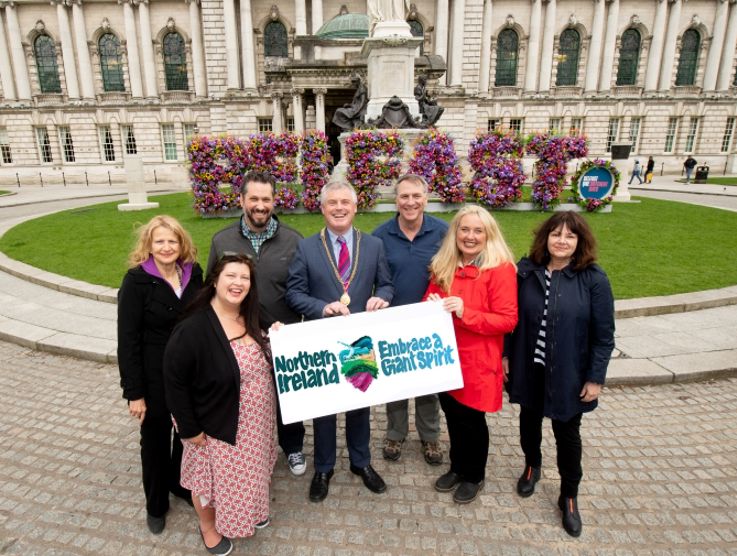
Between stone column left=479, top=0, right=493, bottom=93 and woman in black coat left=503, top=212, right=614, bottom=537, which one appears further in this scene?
stone column left=479, top=0, right=493, bottom=93

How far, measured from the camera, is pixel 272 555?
9.89ft

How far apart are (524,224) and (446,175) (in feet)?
9.75

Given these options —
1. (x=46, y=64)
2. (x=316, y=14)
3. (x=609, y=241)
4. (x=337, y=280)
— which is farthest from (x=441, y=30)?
(x=337, y=280)

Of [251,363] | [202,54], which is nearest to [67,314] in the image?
[251,363]

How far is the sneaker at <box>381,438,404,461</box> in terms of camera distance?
404cm

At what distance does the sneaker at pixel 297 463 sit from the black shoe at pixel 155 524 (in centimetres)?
104

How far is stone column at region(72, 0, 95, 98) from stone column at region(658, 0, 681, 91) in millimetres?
53724

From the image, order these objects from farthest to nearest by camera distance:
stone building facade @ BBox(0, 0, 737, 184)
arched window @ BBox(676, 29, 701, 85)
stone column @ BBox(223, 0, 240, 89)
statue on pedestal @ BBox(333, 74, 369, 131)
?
1. arched window @ BBox(676, 29, 701, 85)
2. stone building facade @ BBox(0, 0, 737, 184)
3. stone column @ BBox(223, 0, 240, 89)
4. statue on pedestal @ BBox(333, 74, 369, 131)

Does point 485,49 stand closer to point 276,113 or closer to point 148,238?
point 276,113

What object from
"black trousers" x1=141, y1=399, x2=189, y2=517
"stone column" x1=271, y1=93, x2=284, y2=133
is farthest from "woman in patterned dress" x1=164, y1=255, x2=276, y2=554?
"stone column" x1=271, y1=93, x2=284, y2=133

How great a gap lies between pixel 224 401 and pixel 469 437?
1.88 metres

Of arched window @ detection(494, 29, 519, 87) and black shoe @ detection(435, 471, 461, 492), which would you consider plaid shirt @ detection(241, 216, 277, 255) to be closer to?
black shoe @ detection(435, 471, 461, 492)

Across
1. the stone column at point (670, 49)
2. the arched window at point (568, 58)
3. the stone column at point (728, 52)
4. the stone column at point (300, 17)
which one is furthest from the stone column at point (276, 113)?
the stone column at point (728, 52)

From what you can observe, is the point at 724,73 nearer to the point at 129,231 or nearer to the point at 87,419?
the point at 129,231
